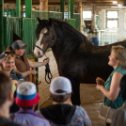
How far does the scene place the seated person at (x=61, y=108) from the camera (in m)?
2.51

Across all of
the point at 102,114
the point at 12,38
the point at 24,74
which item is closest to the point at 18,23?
the point at 12,38

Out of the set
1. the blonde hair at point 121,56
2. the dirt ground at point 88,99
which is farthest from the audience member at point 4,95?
the dirt ground at point 88,99

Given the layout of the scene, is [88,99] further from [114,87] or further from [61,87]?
[61,87]

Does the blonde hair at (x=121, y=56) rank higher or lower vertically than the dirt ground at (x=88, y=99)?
higher

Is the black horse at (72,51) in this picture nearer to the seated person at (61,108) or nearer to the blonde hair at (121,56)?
the blonde hair at (121,56)

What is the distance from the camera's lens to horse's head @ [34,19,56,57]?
6.24 m

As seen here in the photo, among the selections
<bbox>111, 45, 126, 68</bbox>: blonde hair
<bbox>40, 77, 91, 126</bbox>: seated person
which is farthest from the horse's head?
<bbox>40, 77, 91, 126</bbox>: seated person

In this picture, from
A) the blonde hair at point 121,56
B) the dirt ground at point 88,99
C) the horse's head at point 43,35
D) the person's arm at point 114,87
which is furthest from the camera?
the dirt ground at point 88,99

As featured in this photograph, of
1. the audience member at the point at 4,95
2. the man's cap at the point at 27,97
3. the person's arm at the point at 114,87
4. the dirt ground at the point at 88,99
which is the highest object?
the audience member at the point at 4,95

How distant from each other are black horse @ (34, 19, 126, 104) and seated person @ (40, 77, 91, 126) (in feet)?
12.2

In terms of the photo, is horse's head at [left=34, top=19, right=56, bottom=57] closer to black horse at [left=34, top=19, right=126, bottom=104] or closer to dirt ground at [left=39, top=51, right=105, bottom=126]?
black horse at [left=34, top=19, right=126, bottom=104]

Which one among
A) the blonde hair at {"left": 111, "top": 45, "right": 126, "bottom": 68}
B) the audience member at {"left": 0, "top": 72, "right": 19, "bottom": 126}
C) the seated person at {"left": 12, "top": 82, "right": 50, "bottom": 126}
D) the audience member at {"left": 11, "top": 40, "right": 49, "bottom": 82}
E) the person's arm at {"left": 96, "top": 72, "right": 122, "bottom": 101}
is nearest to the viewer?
the audience member at {"left": 0, "top": 72, "right": 19, "bottom": 126}

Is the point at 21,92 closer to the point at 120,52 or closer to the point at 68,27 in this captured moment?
the point at 120,52

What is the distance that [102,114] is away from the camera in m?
3.79
